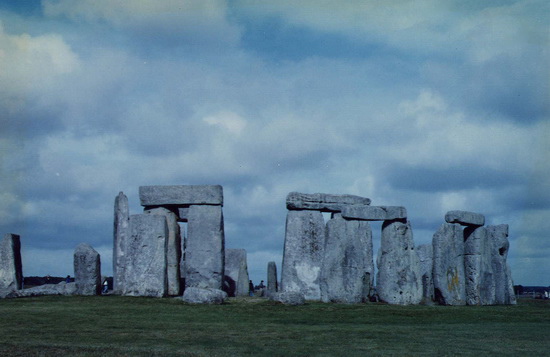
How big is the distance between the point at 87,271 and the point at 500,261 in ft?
36.7

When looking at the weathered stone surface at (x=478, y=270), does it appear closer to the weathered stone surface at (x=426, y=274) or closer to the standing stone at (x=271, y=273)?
the weathered stone surface at (x=426, y=274)

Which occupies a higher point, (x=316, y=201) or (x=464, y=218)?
(x=316, y=201)

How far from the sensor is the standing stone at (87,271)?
20.0 metres

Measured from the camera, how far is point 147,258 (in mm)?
19875

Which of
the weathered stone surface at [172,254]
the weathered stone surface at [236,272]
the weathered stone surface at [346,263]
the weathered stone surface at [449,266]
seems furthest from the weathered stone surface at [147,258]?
the weathered stone surface at [449,266]

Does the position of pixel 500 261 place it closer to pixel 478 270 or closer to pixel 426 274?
pixel 478 270

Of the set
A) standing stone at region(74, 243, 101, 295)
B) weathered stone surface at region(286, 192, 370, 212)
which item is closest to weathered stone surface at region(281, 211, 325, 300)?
weathered stone surface at region(286, 192, 370, 212)

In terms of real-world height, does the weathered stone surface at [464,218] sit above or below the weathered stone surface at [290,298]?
above

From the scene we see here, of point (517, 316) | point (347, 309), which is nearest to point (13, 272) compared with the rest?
point (347, 309)

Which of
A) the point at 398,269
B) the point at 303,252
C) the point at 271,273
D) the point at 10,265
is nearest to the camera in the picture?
the point at 398,269

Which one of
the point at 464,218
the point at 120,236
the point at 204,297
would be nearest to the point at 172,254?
the point at 120,236

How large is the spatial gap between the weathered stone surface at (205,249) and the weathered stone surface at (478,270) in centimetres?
652

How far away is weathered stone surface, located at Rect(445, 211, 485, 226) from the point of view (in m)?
20.2

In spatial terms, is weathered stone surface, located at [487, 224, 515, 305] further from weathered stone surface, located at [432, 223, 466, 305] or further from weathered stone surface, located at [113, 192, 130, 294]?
weathered stone surface, located at [113, 192, 130, 294]
